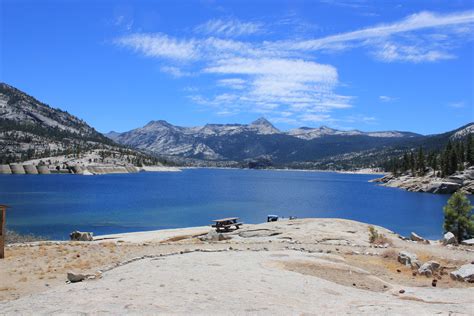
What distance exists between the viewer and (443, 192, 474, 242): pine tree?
156 feet

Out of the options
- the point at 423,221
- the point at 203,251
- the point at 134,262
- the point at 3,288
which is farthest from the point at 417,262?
the point at 423,221

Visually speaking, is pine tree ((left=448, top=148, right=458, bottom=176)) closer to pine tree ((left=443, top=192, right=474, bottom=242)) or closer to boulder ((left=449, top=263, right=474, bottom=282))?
pine tree ((left=443, top=192, right=474, bottom=242))

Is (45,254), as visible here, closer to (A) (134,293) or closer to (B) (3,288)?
(B) (3,288)

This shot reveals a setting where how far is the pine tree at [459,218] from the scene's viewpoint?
47.5 meters

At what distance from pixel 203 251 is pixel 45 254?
1073 centimetres

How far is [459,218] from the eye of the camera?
4766cm

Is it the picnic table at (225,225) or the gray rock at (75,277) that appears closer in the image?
the gray rock at (75,277)

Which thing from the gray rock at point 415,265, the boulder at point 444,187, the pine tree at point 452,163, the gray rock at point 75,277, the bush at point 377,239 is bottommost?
the boulder at point 444,187

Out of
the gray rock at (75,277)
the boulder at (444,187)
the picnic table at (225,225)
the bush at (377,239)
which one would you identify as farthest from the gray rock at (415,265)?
the boulder at (444,187)

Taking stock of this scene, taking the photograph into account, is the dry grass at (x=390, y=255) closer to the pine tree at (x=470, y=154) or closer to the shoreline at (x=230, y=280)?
the shoreline at (x=230, y=280)

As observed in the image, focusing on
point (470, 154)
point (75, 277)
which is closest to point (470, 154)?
point (470, 154)

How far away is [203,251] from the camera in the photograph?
3028cm

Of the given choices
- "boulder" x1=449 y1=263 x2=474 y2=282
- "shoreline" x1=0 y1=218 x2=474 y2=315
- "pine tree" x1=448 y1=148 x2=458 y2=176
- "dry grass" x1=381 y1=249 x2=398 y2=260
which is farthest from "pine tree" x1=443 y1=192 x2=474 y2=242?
"pine tree" x1=448 y1=148 x2=458 y2=176

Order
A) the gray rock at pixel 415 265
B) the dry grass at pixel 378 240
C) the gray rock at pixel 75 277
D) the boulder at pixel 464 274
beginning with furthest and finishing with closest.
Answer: the dry grass at pixel 378 240 → the gray rock at pixel 415 265 → the boulder at pixel 464 274 → the gray rock at pixel 75 277
